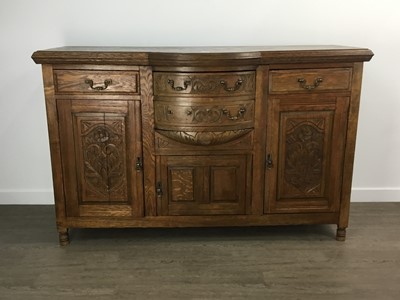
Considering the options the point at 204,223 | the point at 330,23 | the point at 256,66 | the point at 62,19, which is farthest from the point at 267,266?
the point at 62,19

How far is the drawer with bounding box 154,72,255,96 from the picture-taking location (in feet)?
6.03

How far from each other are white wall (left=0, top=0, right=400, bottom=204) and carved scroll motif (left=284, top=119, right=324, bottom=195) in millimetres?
691

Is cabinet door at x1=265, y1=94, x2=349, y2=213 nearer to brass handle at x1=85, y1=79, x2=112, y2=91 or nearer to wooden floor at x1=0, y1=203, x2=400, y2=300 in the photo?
wooden floor at x1=0, y1=203, x2=400, y2=300

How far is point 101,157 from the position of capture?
197 cm

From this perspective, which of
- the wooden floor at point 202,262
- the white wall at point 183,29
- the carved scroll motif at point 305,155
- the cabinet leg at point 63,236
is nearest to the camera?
the wooden floor at point 202,262

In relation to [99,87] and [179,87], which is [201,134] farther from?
[99,87]

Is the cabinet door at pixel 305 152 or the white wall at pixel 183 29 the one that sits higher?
the white wall at pixel 183 29

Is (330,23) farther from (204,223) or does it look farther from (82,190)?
(82,190)

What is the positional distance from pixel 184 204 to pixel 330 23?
1350mm

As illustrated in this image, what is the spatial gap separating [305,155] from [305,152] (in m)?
0.02

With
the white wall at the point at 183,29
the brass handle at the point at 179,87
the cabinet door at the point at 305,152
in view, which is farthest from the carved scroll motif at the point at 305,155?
the white wall at the point at 183,29

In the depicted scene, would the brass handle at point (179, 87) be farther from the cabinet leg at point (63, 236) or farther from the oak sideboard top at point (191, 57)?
the cabinet leg at point (63, 236)

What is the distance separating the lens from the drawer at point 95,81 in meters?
1.86

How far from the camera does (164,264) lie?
1.92 meters
